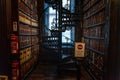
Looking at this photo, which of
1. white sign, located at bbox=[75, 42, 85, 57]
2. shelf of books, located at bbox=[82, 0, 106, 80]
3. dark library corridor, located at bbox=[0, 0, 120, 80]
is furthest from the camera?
shelf of books, located at bbox=[82, 0, 106, 80]

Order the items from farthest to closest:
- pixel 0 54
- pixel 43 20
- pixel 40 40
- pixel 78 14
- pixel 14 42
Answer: pixel 43 20, pixel 40 40, pixel 78 14, pixel 14 42, pixel 0 54

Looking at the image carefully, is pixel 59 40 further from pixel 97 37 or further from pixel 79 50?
pixel 79 50

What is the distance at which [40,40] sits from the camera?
6.42 metres

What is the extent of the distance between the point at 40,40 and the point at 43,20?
106 cm

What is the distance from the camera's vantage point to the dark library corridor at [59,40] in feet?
4.38

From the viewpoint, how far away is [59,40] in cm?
483

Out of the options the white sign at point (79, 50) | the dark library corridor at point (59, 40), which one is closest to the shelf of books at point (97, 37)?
the dark library corridor at point (59, 40)

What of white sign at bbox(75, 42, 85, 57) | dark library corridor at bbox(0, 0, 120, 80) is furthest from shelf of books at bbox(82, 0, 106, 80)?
white sign at bbox(75, 42, 85, 57)

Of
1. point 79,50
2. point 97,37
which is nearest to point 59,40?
point 97,37

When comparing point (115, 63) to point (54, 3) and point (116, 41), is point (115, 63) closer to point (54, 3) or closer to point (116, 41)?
point (116, 41)

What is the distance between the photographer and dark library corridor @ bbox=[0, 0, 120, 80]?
134cm

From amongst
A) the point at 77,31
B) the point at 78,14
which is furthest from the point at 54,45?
the point at 78,14

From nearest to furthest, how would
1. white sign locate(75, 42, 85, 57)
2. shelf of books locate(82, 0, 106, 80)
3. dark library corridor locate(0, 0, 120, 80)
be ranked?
dark library corridor locate(0, 0, 120, 80), white sign locate(75, 42, 85, 57), shelf of books locate(82, 0, 106, 80)

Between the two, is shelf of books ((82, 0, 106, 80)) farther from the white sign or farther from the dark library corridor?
the white sign
